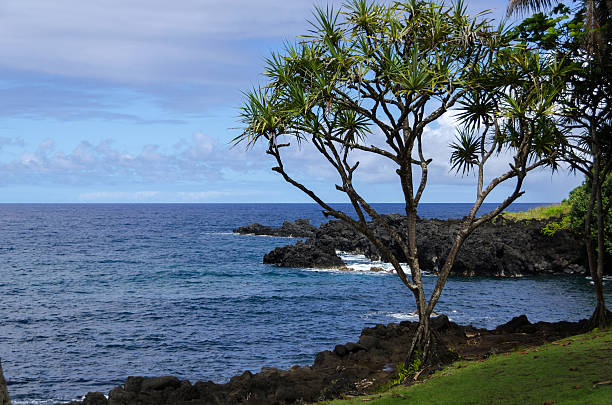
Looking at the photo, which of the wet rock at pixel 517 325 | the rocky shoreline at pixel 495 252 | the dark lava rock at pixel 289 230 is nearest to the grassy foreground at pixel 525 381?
the wet rock at pixel 517 325

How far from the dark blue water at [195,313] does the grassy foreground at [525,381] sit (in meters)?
10.5

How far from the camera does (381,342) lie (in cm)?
2023

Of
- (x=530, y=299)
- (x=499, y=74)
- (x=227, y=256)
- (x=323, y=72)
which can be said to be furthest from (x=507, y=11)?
(x=227, y=256)

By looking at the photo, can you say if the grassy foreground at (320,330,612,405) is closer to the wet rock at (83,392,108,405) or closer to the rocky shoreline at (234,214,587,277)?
the wet rock at (83,392,108,405)

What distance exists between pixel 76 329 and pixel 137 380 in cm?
1561

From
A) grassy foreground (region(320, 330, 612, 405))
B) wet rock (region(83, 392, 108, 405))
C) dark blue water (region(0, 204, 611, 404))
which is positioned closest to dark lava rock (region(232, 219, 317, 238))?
dark blue water (region(0, 204, 611, 404))

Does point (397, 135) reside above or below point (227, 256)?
above

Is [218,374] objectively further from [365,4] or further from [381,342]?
[365,4]

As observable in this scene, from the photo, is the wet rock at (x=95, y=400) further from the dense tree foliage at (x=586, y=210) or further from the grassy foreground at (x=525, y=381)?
the dense tree foliage at (x=586, y=210)

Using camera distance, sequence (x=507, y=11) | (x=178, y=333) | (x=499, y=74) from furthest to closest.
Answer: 1. (x=178, y=333)
2. (x=507, y=11)
3. (x=499, y=74)

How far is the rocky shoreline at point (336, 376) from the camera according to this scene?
582 inches

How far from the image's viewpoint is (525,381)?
11.2m

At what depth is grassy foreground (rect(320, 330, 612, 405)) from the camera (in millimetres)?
9820

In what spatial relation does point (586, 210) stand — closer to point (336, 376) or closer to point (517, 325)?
point (517, 325)
